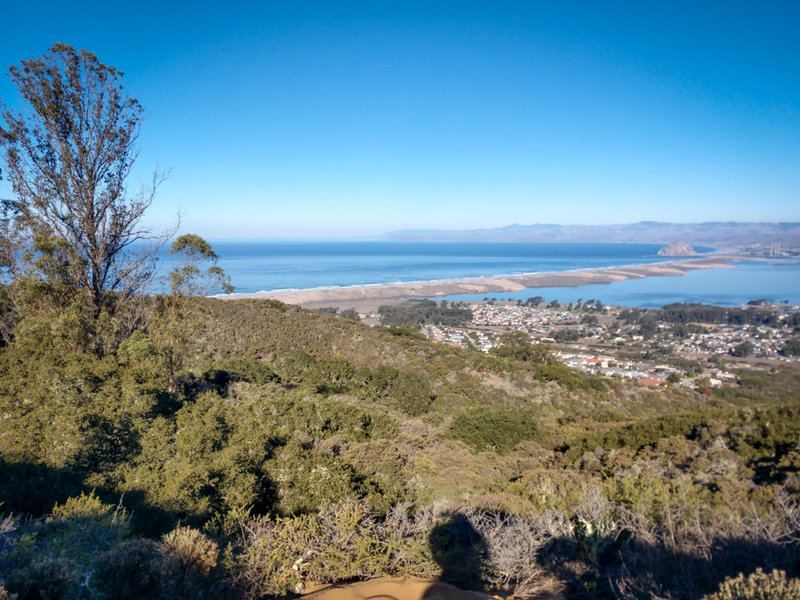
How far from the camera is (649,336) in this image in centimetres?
2331

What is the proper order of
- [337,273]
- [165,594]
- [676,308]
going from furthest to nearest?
1. [337,273]
2. [676,308]
3. [165,594]

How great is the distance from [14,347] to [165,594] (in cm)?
671

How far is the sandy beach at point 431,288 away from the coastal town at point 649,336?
6.82 metres

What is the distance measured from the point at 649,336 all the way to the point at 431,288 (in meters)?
23.3

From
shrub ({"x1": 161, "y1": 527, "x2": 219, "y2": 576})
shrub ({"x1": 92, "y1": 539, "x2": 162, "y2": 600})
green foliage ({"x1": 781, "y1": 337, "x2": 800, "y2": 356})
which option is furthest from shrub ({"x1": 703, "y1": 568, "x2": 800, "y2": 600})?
green foliage ({"x1": 781, "y1": 337, "x2": 800, "y2": 356})

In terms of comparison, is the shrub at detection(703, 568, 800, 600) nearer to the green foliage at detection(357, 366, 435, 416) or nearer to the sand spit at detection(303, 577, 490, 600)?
the sand spit at detection(303, 577, 490, 600)

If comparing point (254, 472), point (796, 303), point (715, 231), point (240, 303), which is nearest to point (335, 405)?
point (254, 472)

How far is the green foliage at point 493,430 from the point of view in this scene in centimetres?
810

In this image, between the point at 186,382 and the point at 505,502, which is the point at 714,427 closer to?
the point at 505,502

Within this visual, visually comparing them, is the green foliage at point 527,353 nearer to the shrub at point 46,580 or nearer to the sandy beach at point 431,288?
the sandy beach at point 431,288

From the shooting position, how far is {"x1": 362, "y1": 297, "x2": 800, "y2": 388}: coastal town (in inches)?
665

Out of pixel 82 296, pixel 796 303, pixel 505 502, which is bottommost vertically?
pixel 796 303

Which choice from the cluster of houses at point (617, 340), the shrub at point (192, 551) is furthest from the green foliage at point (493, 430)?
the cluster of houses at point (617, 340)

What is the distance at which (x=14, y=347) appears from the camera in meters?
7.30
